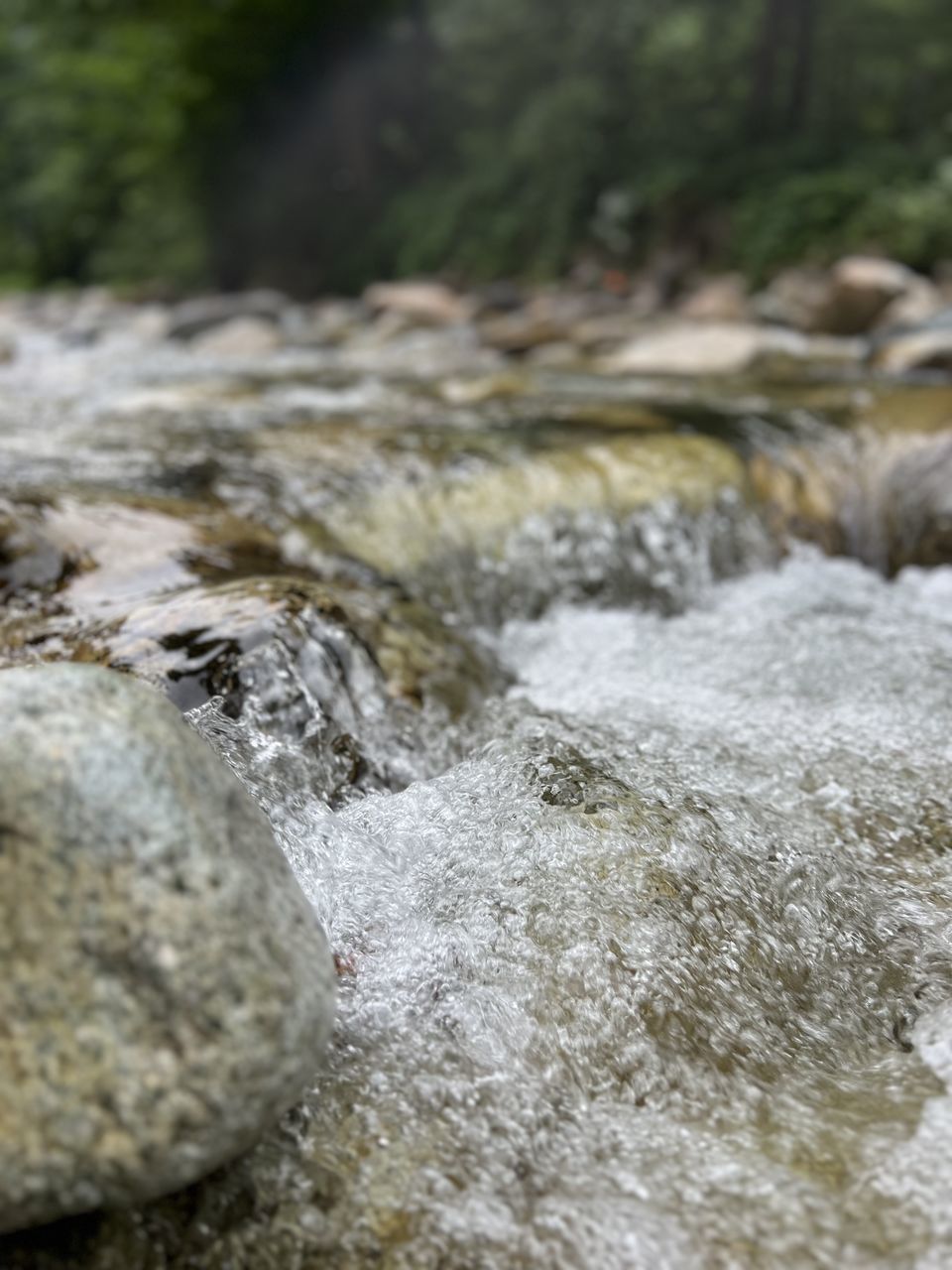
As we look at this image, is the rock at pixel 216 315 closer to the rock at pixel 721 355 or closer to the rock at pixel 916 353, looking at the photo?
the rock at pixel 721 355

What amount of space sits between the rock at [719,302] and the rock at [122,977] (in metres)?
10.6

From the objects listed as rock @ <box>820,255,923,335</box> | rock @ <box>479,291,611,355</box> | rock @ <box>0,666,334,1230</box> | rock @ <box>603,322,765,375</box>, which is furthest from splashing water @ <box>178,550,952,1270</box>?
rock @ <box>820,255,923,335</box>

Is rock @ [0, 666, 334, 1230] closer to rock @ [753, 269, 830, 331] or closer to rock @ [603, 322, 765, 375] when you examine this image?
rock @ [603, 322, 765, 375]

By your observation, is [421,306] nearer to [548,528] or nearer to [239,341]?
[239,341]

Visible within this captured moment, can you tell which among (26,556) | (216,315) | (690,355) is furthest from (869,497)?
(216,315)

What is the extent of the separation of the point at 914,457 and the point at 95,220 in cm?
2825

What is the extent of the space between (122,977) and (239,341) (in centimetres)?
982

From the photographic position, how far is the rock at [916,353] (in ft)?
22.0

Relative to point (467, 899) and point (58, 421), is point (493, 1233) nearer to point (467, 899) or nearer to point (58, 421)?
point (467, 899)

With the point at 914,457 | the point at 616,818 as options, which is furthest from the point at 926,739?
the point at 914,457

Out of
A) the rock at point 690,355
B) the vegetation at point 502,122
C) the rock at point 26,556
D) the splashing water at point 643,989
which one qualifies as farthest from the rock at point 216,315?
the splashing water at point 643,989

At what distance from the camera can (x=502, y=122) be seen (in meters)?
19.2

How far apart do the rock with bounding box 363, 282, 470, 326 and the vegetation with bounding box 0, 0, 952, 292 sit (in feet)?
11.3

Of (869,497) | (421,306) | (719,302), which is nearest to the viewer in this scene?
(869,497)
